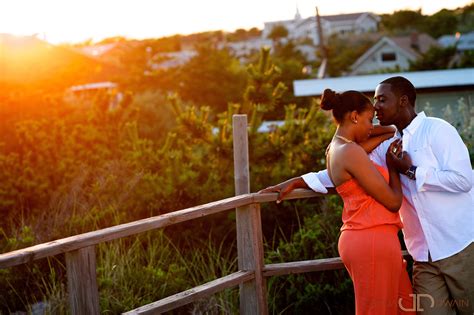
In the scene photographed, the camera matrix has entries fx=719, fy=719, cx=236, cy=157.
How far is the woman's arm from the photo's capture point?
3889mm

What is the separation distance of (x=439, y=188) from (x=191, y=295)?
148 cm

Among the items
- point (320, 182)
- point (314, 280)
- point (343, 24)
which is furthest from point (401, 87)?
point (343, 24)

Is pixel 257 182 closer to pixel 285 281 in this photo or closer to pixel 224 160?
pixel 224 160

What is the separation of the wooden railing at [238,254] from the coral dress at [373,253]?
69 cm

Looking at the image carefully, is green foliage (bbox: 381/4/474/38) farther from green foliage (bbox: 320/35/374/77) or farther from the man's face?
A: the man's face

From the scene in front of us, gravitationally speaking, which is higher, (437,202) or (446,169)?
(446,169)

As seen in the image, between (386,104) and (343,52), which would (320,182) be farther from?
(343,52)

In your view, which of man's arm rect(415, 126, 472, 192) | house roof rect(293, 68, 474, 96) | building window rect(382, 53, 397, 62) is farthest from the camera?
building window rect(382, 53, 397, 62)

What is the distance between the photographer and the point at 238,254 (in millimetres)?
4633

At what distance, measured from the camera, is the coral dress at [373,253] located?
144 inches

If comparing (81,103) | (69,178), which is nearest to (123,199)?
(69,178)

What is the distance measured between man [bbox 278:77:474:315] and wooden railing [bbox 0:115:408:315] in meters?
0.88

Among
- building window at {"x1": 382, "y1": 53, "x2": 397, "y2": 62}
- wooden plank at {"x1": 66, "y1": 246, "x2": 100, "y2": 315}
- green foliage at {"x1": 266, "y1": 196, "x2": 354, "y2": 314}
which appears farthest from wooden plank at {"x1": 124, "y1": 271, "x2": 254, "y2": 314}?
building window at {"x1": 382, "y1": 53, "x2": 397, "y2": 62}

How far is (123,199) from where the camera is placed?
7.87 meters
